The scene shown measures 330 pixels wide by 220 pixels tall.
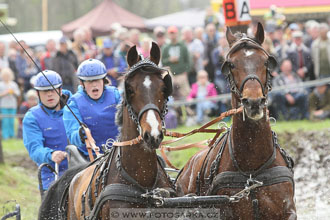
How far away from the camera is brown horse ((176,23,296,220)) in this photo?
701 centimetres

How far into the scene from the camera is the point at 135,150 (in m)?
6.44

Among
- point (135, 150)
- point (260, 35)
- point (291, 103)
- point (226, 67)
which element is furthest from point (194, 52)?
point (135, 150)

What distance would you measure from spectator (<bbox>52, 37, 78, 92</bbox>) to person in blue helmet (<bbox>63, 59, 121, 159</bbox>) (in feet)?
26.7

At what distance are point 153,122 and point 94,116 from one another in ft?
8.32

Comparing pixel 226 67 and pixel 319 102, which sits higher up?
pixel 226 67

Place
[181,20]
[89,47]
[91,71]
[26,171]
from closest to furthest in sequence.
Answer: [91,71]
[26,171]
[89,47]
[181,20]

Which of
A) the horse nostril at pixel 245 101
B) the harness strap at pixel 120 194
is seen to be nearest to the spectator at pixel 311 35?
the horse nostril at pixel 245 101

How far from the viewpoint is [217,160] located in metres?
7.48

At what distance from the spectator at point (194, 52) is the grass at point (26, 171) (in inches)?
74.8

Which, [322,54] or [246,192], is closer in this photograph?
[246,192]

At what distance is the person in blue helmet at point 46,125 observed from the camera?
9.13 m

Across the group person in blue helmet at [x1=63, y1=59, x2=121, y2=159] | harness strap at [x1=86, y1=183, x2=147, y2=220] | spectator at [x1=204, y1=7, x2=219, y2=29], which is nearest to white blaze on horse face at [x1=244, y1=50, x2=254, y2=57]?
harness strap at [x1=86, y1=183, x2=147, y2=220]

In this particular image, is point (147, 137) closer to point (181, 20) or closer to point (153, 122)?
point (153, 122)

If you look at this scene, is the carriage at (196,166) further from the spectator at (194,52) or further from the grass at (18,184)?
the spectator at (194,52)
